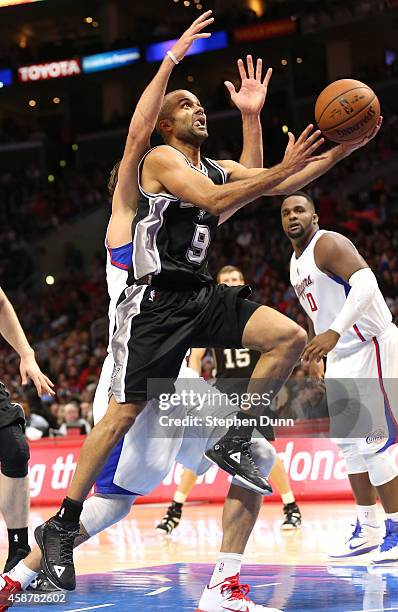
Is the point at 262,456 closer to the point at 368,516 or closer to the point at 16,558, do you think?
the point at 16,558

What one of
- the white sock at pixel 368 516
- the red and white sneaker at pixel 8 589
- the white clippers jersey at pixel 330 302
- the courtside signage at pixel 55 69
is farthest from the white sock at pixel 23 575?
the courtside signage at pixel 55 69

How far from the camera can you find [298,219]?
6.46 metres

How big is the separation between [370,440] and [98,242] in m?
19.9

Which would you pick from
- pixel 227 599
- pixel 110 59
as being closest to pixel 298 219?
pixel 227 599

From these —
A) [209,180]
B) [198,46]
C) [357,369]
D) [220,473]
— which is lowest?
[220,473]

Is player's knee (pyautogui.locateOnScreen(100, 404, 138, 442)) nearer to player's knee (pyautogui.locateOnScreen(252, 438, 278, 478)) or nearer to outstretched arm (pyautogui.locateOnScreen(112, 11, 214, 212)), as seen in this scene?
player's knee (pyautogui.locateOnScreen(252, 438, 278, 478))

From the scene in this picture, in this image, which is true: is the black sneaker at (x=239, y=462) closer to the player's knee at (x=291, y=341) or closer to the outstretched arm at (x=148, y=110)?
the player's knee at (x=291, y=341)

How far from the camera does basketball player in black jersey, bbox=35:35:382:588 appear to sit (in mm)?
4289

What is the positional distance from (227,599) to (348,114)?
2474mm

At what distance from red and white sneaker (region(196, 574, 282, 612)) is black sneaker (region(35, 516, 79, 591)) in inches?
24.0

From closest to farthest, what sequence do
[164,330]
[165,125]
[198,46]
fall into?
1. [164,330]
2. [165,125]
3. [198,46]

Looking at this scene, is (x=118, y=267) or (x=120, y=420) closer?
(x=120, y=420)

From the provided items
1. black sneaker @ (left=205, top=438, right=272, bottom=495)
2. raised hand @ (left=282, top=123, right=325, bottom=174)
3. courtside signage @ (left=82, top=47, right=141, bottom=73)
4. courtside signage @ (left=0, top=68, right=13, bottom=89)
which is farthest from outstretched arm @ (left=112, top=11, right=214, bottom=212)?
courtside signage @ (left=0, top=68, right=13, bottom=89)

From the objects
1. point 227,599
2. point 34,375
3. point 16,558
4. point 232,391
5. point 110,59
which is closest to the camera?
point 227,599
